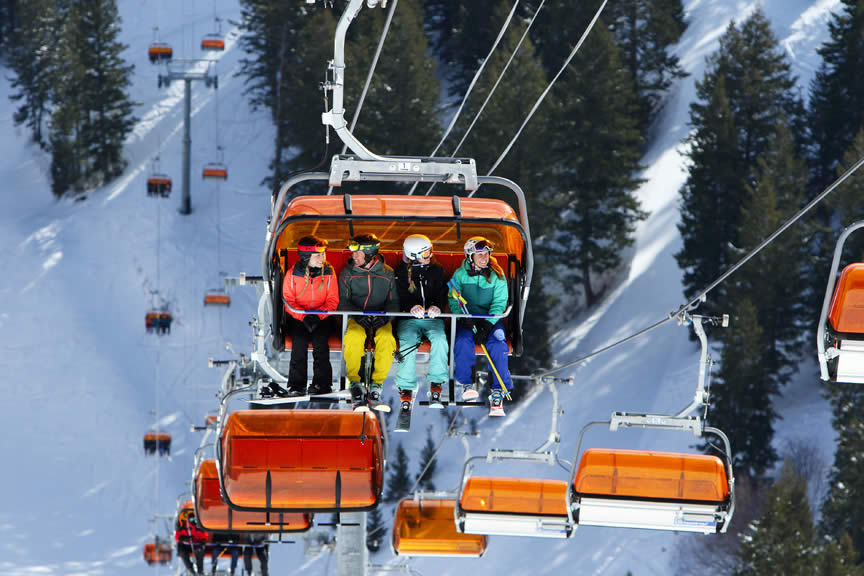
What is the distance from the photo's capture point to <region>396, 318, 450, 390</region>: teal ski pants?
39.1 feet

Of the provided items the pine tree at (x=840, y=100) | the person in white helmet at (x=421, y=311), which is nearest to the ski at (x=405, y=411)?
the person in white helmet at (x=421, y=311)

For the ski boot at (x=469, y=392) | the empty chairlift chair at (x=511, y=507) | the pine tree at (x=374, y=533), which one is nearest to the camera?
the ski boot at (x=469, y=392)

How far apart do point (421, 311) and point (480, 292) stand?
68cm

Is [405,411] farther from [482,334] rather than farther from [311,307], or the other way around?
[311,307]

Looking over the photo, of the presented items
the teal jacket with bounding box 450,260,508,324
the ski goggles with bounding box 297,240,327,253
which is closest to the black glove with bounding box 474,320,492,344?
the teal jacket with bounding box 450,260,508,324

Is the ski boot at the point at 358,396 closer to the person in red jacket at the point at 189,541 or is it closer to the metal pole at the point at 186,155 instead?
the person in red jacket at the point at 189,541

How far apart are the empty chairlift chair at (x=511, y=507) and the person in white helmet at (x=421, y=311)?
171 cm

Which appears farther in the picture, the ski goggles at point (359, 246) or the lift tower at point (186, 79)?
the lift tower at point (186, 79)

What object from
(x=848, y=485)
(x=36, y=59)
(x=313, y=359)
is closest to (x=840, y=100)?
(x=848, y=485)

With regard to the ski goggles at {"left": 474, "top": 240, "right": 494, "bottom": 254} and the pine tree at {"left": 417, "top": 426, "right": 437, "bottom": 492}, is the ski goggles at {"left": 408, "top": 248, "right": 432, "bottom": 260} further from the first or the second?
the pine tree at {"left": 417, "top": 426, "right": 437, "bottom": 492}

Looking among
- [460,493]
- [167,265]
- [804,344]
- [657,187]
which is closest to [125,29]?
[167,265]

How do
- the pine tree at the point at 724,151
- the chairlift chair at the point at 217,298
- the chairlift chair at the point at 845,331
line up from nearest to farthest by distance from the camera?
1. the chairlift chair at the point at 845,331
2. the pine tree at the point at 724,151
3. the chairlift chair at the point at 217,298

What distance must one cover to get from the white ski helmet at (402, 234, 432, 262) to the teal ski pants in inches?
19.4

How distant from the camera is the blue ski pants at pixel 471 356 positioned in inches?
472
